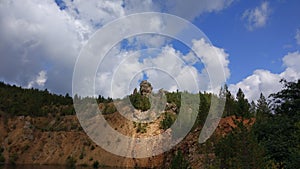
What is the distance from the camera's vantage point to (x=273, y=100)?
3800cm

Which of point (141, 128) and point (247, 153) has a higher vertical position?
point (141, 128)

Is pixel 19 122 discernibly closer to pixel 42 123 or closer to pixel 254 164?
pixel 42 123

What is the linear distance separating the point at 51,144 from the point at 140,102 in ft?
103

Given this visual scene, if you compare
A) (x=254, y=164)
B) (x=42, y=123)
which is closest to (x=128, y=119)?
(x=42, y=123)

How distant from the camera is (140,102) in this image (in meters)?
113

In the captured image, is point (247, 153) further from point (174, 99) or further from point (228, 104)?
point (174, 99)

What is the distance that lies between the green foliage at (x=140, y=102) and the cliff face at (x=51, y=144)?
31.6 feet

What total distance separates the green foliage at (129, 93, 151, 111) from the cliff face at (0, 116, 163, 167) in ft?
31.6

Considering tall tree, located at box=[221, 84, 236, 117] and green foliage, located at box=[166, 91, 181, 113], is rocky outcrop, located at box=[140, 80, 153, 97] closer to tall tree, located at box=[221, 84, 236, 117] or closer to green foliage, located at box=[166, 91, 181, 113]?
green foliage, located at box=[166, 91, 181, 113]

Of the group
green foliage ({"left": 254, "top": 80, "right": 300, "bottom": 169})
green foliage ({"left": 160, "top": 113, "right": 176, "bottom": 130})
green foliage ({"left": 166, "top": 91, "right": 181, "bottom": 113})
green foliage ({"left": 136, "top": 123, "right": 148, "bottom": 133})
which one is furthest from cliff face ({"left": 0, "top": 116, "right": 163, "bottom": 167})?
green foliage ({"left": 254, "top": 80, "right": 300, "bottom": 169})

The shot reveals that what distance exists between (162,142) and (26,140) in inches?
1908

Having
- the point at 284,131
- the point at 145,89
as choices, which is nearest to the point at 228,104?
the point at 145,89

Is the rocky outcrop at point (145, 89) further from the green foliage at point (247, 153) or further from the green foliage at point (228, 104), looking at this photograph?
the green foliage at point (247, 153)

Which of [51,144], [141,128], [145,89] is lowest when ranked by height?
[51,144]
